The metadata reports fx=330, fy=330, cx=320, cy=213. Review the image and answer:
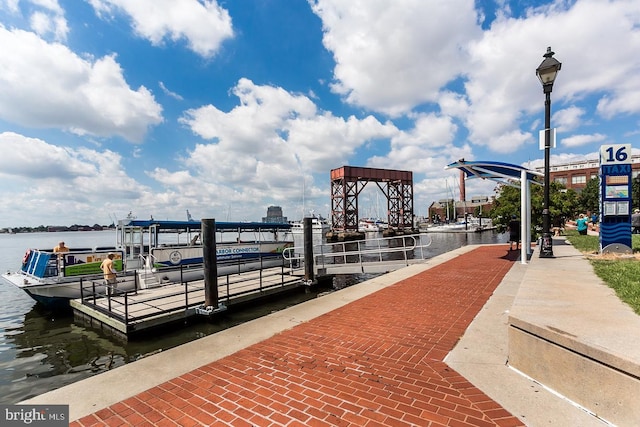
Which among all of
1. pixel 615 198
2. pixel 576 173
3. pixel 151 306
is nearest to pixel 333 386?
pixel 151 306

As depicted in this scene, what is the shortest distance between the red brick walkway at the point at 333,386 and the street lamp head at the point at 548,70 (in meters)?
8.40

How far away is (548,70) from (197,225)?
51.9ft

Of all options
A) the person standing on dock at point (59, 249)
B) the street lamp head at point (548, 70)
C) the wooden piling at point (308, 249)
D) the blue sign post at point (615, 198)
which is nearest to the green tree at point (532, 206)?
the blue sign post at point (615, 198)

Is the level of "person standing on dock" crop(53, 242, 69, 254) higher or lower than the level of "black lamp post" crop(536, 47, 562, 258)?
lower

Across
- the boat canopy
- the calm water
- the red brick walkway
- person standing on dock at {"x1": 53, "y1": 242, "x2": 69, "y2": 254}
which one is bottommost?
the calm water

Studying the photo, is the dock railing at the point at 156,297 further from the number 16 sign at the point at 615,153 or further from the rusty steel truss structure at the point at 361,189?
the rusty steel truss structure at the point at 361,189

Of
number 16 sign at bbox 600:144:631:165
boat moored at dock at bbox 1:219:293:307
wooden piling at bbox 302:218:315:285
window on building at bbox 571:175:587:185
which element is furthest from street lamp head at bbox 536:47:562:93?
window on building at bbox 571:175:587:185

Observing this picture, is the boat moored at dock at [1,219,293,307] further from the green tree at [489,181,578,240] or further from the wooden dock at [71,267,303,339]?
the green tree at [489,181,578,240]

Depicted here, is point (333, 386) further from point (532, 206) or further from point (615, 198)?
point (532, 206)

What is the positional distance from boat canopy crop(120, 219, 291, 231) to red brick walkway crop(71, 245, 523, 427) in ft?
38.6

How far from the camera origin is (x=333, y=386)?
3842 millimetres

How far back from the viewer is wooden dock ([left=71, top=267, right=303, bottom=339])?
28.0ft

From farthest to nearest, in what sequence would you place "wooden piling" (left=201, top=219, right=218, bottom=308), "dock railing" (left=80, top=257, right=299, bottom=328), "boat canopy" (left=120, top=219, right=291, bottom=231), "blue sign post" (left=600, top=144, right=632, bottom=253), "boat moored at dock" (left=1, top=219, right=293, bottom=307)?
1. "boat canopy" (left=120, top=219, right=291, bottom=231)
2. "boat moored at dock" (left=1, top=219, right=293, bottom=307)
3. "blue sign post" (left=600, top=144, right=632, bottom=253)
4. "wooden piling" (left=201, top=219, right=218, bottom=308)
5. "dock railing" (left=80, top=257, right=299, bottom=328)

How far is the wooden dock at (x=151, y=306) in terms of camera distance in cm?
855
